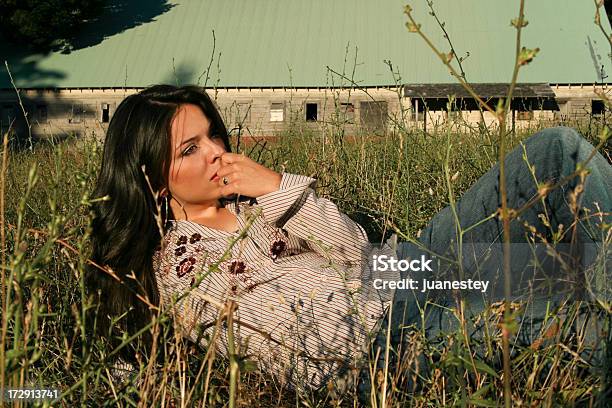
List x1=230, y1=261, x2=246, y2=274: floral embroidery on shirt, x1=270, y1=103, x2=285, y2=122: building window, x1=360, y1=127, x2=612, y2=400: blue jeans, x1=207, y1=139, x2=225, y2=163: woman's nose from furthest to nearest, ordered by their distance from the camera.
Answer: x1=270, y1=103, x2=285, y2=122: building window < x1=207, y1=139, x2=225, y2=163: woman's nose < x1=230, y1=261, x2=246, y2=274: floral embroidery on shirt < x1=360, y1=127, x2=612, y2=400: blue jeans

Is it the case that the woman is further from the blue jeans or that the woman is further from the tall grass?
the tall grass

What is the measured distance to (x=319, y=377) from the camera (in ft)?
6.06

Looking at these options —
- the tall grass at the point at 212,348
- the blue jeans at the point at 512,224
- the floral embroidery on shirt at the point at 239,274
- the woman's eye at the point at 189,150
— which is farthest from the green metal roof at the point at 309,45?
the floral embroidery on shirt at the point at 239,274

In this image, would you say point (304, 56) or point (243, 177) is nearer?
point (243, 177)

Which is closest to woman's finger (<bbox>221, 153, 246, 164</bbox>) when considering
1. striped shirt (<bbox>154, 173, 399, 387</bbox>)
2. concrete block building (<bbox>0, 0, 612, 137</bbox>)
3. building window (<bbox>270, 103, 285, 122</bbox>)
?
striped shirt (<bbox>154, 173, 399, 387</bbox>)

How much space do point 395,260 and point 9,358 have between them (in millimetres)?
1329

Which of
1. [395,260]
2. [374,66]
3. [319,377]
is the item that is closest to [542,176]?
[395,260]

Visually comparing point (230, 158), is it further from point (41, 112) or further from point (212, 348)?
point (41, 112)

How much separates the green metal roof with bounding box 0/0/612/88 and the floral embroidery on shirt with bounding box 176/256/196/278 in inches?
688

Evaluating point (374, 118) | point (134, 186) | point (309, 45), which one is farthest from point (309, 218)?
point (309, 45)

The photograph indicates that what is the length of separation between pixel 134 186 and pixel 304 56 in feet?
64.1

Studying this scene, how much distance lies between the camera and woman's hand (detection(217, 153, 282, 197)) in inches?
84.4

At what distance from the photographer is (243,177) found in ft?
7.04

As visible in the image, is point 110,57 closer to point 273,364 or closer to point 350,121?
point 350,121
